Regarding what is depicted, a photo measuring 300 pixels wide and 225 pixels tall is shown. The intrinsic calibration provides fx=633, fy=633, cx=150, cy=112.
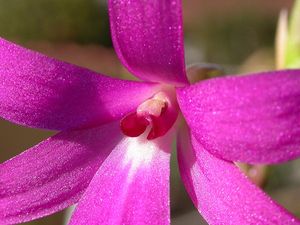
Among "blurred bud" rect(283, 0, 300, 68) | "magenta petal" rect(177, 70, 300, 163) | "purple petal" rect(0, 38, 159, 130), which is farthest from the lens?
"blurred bud" rect(283, 0, 300, 68)

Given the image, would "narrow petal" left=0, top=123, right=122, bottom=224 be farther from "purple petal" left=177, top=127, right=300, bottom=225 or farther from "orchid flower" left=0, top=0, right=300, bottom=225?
"purple petal" left=177, top=127, right=300, bottom=225

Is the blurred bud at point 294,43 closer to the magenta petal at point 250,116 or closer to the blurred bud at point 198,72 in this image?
the blurred bud at point 198,72

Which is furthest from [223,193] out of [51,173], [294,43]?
[294,43]

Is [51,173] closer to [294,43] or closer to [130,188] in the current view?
[130,188]

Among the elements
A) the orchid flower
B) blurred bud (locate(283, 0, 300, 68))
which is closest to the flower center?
the orchid flower

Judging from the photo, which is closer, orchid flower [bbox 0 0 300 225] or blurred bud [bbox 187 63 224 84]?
orchid flower [bbox 0 0 300 225]

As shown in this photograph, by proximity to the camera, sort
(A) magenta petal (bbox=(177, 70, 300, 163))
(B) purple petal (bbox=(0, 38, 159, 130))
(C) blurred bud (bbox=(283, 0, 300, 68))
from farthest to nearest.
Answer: (C) blurred bud (bbox=(283, 0, 300, 68))
(B) purple petal (bbox=(0, 38, 159, 130))
(A) magenta petal (bbox=(177, 70, 300, 163))

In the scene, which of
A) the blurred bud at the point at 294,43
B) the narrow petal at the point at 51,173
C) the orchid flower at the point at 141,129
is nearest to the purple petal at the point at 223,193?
the orchid flower at the point at 141,129

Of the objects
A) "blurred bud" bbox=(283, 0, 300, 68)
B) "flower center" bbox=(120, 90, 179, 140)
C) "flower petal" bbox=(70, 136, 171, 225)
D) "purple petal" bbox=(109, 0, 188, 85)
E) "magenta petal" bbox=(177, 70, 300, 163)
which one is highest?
"purple petal" bbox=(109, 0, 188, 85)

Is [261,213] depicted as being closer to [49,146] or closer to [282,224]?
[282,224]
